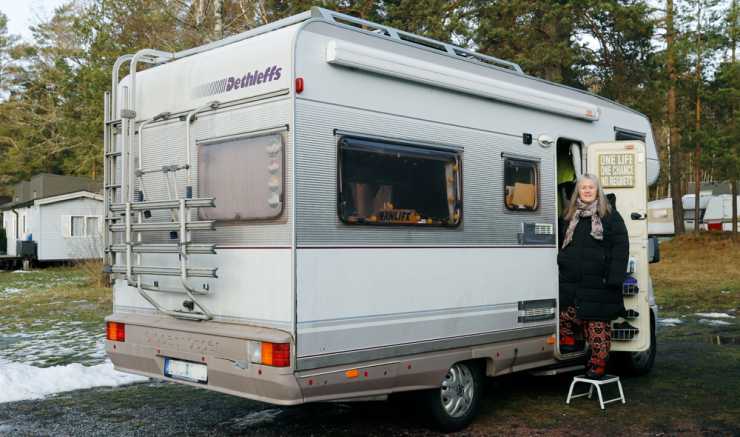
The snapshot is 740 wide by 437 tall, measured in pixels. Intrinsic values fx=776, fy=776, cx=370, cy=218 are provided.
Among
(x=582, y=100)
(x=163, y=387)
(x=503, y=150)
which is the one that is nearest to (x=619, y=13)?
(x=582, y=100)

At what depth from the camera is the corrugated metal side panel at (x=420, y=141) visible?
488 cm

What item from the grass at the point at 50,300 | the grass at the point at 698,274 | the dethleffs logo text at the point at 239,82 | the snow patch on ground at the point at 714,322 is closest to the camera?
the dethleffs logo text at the point at 239,82

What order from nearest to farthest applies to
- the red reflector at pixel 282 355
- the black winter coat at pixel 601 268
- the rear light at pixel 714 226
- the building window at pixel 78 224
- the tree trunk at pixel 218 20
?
the red reflector at pixel 282 355, the black winter coat at pixel 601 268, the tree trunk at pixel 218 20, the building window at pixel 78 224, the rear light at pixel 714 226

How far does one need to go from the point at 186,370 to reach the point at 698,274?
17.4m

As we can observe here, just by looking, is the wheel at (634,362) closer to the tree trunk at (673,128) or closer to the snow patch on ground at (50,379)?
the snow patch on ground at (50,379)

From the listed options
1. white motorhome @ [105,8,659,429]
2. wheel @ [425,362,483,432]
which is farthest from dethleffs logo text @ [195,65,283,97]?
wheel @ [425,362,483,432]

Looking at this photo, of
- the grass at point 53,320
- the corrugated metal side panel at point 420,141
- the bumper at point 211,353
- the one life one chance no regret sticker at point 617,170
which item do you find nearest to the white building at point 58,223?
the grass at point 53,320

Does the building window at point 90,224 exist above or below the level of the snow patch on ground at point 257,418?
above

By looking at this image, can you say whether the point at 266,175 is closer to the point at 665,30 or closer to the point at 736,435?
the point at 736,435

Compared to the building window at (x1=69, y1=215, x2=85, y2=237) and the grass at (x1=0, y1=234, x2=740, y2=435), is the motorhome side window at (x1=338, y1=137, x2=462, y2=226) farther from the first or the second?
the building window at (x1=69, y1=215, x2=85, y2=237)

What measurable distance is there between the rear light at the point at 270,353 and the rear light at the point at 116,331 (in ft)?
4.67

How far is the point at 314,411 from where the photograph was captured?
6.45 m

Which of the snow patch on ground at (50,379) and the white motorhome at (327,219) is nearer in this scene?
the white motorhome at (327,219)

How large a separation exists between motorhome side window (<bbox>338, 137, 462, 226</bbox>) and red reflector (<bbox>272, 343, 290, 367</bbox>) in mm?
925
